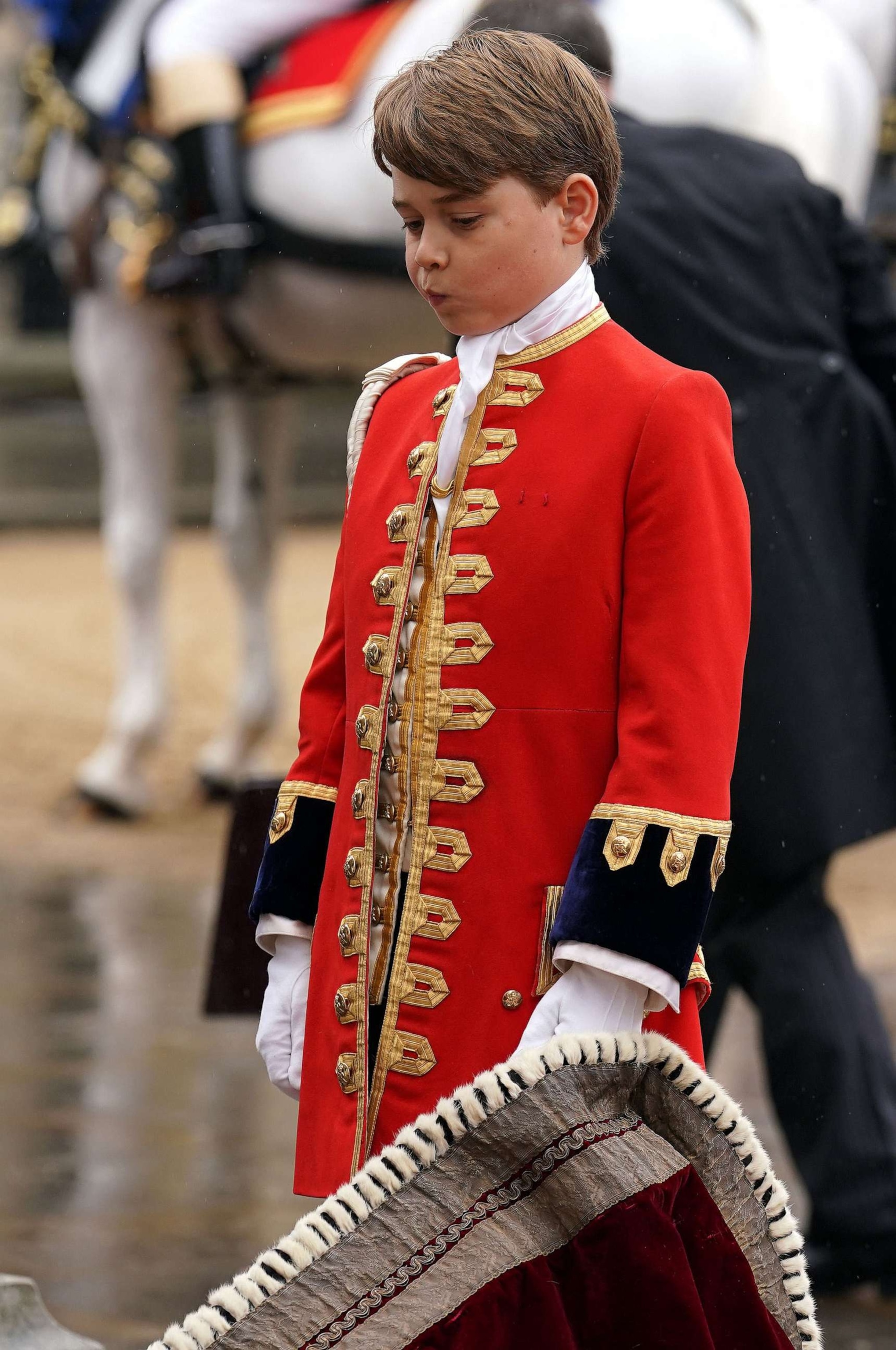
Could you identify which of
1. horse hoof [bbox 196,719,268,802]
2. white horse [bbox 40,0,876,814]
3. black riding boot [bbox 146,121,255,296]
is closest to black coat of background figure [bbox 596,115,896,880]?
white horse [bbox 40,0,876,814]

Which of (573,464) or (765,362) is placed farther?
(765,362)

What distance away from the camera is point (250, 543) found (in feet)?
22.8

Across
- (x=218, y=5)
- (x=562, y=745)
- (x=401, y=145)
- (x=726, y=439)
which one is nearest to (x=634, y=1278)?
(x=562, y=745)

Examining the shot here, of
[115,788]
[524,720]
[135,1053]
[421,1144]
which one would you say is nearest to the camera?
[421,1144]

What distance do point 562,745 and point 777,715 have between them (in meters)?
0.98

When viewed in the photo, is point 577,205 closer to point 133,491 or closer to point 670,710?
point 670,710

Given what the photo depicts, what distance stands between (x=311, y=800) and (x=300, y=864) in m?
0.06

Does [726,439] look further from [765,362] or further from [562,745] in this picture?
[765,362]

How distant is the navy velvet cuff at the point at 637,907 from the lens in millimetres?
1776

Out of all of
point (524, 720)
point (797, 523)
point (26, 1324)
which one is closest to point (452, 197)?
point (524, 720)

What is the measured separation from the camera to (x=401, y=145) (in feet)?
5.96

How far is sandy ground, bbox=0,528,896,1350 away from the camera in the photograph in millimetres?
3250

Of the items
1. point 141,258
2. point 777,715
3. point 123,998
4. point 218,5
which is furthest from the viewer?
point 141,258

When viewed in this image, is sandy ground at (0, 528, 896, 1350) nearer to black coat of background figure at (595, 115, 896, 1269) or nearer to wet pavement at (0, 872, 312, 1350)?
wet pavement at (0, 872, 312, 1350)
